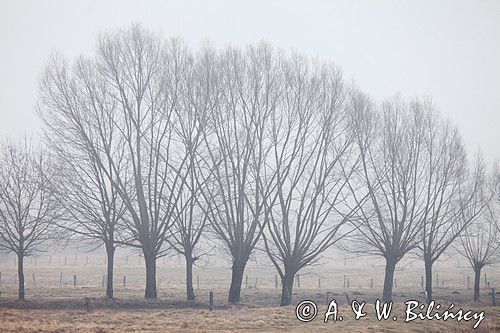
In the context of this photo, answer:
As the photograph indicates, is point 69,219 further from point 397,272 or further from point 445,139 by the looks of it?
point 397,272

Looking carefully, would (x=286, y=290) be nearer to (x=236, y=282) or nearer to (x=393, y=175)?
(x=236, y=282)

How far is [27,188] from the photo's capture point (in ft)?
101

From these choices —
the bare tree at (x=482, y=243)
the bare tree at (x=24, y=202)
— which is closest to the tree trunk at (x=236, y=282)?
the bare tree at (x=24, y=202)

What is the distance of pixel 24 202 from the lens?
31.0 metres

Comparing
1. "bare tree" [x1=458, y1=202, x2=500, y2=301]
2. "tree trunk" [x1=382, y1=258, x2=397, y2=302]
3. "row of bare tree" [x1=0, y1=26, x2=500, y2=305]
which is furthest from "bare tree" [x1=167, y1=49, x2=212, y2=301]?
"bare tree" [x1=458, y1=202, x2=500, y2=301]

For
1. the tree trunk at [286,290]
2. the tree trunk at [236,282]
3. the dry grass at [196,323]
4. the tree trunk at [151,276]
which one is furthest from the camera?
the tree trunk at [151,276]

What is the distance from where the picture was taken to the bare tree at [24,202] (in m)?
30.0

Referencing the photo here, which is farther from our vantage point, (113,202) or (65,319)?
(113,202)

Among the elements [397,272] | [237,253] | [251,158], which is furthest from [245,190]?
[397,272]

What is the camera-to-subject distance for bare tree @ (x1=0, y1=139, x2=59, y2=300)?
29953mm

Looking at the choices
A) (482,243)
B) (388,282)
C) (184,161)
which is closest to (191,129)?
(184,161)

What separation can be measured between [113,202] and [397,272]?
170ft

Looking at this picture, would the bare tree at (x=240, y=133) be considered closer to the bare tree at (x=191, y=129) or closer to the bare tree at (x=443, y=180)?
the bare tree at (x=191, y=129)

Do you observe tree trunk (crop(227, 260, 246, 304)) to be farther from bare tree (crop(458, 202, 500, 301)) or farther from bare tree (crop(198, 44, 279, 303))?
bare tree (crop(458, 202, 500, 301))
